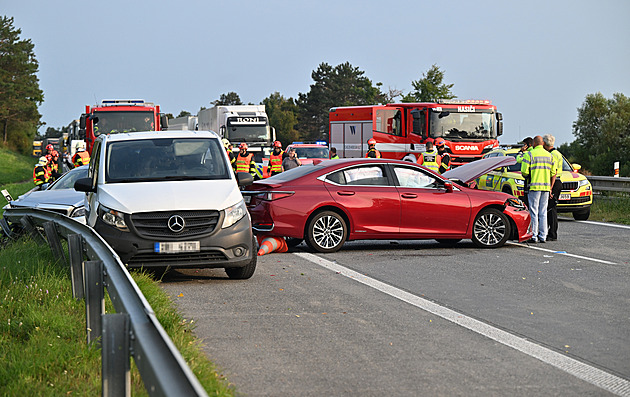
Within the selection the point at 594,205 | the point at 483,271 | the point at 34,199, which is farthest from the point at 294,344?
the point at 594,205

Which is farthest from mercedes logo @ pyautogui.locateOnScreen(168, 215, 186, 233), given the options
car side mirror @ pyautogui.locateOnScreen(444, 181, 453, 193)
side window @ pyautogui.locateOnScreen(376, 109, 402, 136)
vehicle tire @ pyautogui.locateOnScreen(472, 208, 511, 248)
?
side window @ pyautogui.locateOnScreen(376, 109, 402, 136)

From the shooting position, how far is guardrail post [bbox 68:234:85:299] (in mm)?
7750

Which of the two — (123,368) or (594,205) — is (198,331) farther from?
(594,205)

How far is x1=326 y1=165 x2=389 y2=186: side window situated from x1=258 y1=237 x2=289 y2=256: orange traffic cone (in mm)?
1273

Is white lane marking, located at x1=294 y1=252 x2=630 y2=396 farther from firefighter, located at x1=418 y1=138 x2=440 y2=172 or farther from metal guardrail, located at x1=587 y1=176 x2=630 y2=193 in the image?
metal guardrail, located at x1=587 y1=176 x2=630 y2=193

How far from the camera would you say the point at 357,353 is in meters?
6.51

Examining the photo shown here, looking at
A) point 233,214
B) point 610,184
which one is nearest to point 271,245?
point 233,214

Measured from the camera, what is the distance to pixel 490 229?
14242 millimetres

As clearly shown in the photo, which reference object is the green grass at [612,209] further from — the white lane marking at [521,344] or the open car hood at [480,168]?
the white lane marking at [521,344]

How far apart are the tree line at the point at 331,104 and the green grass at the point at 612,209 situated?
32.9 meters

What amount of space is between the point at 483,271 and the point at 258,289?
3.26m

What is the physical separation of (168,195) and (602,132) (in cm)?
6786

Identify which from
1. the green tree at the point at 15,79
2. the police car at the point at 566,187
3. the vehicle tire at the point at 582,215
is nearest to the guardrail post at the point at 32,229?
the police car at the point at 566,187

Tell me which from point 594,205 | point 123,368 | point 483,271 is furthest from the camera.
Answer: point 594,205
